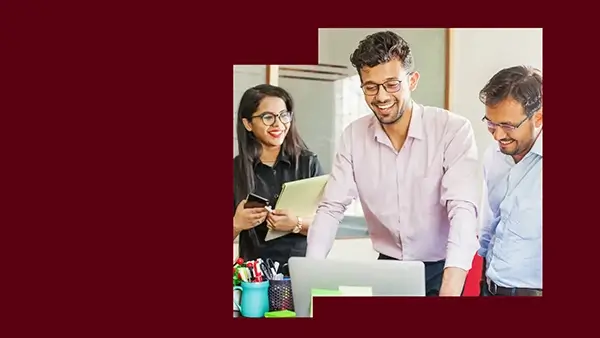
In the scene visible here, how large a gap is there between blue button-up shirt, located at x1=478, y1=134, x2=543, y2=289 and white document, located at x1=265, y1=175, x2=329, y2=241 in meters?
0.47

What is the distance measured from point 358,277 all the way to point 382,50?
0.64 meters

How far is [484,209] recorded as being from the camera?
2559mm

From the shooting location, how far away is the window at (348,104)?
99.3 inches

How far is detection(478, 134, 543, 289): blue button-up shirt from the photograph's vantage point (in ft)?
8.28

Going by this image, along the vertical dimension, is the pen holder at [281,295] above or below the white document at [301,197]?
below

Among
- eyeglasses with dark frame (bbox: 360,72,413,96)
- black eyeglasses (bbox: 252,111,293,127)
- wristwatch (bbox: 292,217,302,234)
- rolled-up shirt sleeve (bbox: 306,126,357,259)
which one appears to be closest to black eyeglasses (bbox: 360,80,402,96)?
eyeglasses with dark frame (bbox: 360,72,413,96)

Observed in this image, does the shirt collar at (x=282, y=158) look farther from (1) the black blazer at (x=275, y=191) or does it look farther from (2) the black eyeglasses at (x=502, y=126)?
(2) the black eyeglasses at (x=502, y=126)

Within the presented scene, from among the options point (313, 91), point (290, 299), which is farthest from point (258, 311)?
point (313, 91)

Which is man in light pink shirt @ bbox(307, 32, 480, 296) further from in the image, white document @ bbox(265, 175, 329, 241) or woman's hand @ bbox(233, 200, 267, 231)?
woman's hand @ bbox(233, 200, 267, 231)

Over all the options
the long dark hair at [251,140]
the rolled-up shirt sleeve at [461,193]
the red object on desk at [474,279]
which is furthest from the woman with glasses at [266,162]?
the red object on desk at [474,279]

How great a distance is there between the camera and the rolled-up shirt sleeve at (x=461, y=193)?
8.17 feet

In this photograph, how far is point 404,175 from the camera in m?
2.52

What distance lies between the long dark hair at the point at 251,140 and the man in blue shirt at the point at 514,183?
539 mm

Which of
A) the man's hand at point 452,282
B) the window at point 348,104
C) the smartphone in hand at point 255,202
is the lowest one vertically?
the man's hand at point 452,282
